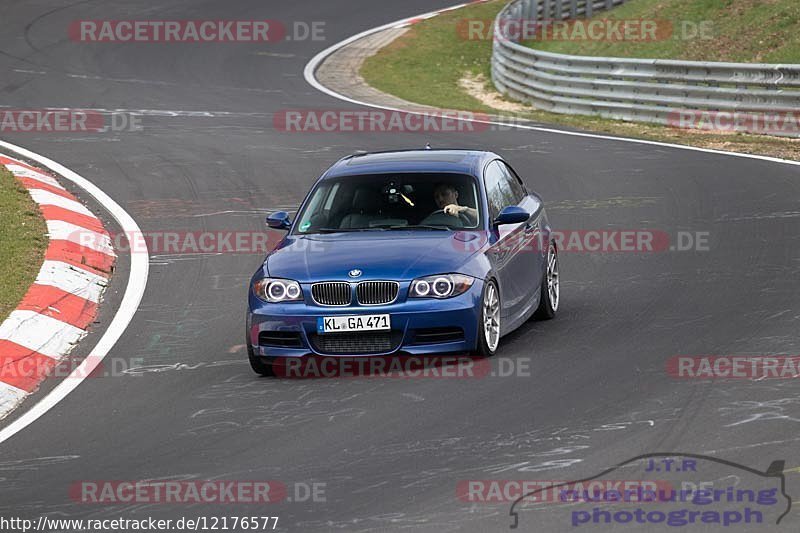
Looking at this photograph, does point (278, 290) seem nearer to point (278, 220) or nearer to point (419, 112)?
point (278, 220)

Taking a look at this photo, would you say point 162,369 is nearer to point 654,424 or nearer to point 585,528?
point 654,424

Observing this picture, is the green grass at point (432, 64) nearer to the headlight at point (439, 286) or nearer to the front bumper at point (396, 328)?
the headlight at point (439, 286)

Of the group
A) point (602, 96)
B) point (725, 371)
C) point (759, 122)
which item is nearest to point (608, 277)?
point (725, 371)

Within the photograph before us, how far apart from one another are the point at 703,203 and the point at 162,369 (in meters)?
8.13

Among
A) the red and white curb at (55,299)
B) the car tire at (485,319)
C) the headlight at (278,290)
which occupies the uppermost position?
the headlight at (278,290)

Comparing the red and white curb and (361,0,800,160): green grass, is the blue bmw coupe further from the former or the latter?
(361,0,800,160): green grass

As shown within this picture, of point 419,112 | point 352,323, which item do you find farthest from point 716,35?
point 352,323

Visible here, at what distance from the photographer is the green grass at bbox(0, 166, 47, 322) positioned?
501 inches

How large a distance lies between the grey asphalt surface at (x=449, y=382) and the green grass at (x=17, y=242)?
109 centimetres

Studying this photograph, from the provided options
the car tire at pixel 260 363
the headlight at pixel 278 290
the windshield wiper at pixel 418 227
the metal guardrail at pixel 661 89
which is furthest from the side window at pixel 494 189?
the metal guardrail at pixel 661 89

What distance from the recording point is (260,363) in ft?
34.1

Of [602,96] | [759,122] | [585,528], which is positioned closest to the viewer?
[585,528]

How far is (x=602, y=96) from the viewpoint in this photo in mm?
25344

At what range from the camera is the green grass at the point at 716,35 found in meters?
29.0
